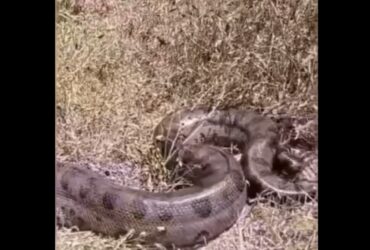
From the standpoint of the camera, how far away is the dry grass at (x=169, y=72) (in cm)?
306

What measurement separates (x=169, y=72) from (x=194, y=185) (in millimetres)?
483

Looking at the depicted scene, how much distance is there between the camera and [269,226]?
3.05 meters

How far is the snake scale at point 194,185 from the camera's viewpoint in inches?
119

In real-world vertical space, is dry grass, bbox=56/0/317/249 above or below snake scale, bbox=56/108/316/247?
above

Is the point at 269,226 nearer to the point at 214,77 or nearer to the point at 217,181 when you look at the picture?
the point at 217,181

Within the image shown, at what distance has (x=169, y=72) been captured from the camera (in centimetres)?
317

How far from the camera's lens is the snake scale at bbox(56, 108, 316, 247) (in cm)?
303

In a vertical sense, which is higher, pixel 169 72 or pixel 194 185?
pixel 169 72

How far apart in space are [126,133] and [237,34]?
62 centimetres

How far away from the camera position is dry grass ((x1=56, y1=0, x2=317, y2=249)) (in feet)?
10.0

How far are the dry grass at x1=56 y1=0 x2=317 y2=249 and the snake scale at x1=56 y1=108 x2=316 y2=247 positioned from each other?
0.18 ft

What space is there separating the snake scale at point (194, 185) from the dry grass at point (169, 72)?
0.05 m

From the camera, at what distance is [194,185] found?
3088 mm

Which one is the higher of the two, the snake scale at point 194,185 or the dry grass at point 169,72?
the dry grass at point 169,72
